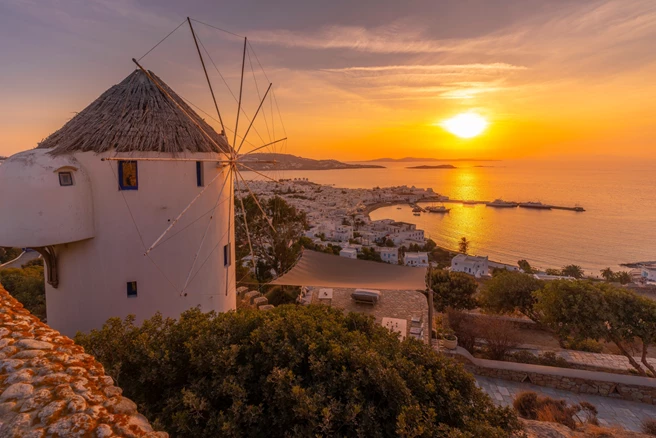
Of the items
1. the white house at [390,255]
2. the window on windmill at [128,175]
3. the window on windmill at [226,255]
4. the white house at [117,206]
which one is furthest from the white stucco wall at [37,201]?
the white house at [390,255]

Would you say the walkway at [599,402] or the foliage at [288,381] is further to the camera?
the walkway at [599,402]

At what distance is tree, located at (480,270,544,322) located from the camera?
540 inches

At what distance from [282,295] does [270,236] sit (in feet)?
11.1

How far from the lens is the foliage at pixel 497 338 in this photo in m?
10.7

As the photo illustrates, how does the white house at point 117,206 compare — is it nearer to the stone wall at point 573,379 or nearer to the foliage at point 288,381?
the foliage at point 288,381

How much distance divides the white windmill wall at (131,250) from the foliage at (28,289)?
442cm

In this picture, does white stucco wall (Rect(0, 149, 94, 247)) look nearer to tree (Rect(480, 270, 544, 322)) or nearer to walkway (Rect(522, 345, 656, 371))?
walkway (Rect(522, 345, 656, 371))

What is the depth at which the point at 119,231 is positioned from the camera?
6.66 meters

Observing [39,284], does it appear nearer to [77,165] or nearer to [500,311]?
[77,165]

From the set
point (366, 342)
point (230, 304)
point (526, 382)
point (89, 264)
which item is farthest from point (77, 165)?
point (526, 382)

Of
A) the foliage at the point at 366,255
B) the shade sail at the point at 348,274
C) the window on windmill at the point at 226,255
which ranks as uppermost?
the window on windmill at the point at 226,255

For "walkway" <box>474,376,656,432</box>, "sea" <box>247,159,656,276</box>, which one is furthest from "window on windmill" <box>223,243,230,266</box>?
"sea" <box>247,159,656,276</box>

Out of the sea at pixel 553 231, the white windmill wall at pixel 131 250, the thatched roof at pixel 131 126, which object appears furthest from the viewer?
the sea at pixel 553 231

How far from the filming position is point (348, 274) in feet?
39.8
